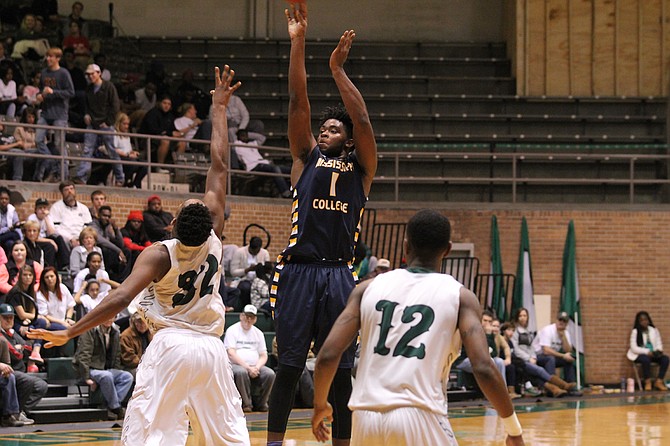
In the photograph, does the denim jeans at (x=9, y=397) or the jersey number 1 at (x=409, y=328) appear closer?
the jersey number 1 at (x=409, y=328)

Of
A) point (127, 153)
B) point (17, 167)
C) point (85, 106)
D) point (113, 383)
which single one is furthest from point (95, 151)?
point (113, 383)

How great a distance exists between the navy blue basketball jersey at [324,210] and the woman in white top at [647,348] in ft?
48.7

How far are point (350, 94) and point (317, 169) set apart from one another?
471 mm

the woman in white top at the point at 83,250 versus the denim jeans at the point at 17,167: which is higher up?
the denim jeans at the point at 17,167

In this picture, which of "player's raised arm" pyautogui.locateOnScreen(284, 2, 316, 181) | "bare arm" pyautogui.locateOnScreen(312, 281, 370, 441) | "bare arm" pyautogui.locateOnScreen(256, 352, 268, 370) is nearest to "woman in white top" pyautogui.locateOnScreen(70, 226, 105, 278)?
"bare arm" pyautogui.locateOnScreen(256, 352, 268, 370)

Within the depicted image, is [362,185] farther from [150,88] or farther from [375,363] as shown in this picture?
[150,88]

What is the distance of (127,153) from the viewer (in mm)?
18281

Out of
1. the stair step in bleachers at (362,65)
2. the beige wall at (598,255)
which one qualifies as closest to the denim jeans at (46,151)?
the beige wall at (598,255)

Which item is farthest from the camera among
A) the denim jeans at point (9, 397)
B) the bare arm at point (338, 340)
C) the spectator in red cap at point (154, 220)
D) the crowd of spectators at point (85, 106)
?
the crowd of spectators at point (85, 106)

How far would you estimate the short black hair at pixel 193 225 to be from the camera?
5.98 meters

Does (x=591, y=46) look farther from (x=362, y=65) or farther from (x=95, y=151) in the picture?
(x=95, y=151)

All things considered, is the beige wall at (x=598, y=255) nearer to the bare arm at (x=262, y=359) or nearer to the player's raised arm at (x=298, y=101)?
the bare arm at (x=262, y=359)

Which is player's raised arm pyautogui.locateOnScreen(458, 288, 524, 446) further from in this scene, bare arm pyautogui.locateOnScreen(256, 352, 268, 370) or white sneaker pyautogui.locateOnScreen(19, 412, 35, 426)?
bare arm pyautogui.locateOnScreen(256, 352, 268, 370)

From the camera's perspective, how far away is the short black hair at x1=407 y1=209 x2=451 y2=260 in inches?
187
